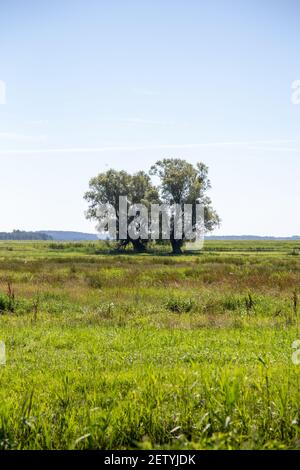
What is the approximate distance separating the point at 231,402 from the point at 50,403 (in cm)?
252

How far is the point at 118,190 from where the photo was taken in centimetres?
8225

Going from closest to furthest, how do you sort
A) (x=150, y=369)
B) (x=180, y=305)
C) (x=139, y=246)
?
(x=150, y=369) < (x=180, y=305) < (x=139, y=246)

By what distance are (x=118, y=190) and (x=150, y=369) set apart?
76.1 meters

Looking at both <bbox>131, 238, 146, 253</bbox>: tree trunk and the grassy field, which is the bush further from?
<bbox>131, 238, 146, 253</bbox>: tree trunk

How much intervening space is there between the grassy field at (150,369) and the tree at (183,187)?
185ft

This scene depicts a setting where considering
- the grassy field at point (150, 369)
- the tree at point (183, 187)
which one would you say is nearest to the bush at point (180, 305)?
the grassy field at point (150, 369)

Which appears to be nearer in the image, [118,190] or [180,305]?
[180,305]

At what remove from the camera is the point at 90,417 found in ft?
16.3

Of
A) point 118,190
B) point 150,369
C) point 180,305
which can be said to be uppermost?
point 118,190

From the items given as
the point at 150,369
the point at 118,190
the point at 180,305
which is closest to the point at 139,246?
the point at 118,190

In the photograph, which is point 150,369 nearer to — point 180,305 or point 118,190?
point 180,305

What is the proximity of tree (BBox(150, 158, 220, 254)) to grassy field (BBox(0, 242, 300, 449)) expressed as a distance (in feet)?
185

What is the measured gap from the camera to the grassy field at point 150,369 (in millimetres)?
4633
